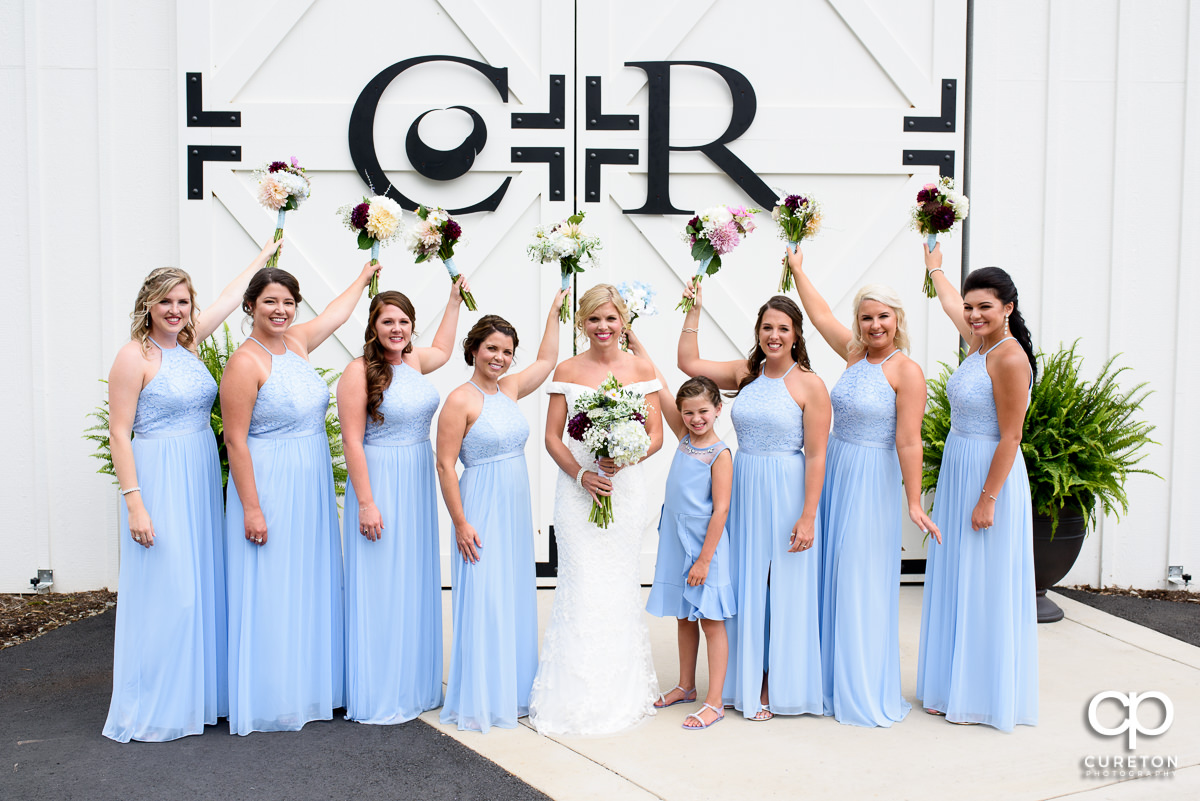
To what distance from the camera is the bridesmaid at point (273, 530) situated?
4.37 metres

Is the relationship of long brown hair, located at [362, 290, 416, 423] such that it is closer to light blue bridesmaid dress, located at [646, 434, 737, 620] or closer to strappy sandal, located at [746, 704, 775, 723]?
light blue bridesmaid dress, located at [646, 434, 737, 620]

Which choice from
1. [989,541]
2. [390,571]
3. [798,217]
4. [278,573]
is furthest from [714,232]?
[278,573]

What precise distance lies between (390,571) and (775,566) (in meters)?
1.83

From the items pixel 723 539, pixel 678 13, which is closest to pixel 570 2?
pixel 678 13

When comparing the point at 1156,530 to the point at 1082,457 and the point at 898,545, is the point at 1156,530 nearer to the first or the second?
the point at 1082,457

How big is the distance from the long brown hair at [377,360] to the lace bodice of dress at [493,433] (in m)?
0.41

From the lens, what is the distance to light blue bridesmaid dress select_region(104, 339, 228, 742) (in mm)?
4348

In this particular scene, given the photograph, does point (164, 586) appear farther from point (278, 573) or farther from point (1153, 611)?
point (1153, 611)

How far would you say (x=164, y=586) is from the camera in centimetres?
435

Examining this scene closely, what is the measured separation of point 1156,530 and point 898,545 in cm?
375

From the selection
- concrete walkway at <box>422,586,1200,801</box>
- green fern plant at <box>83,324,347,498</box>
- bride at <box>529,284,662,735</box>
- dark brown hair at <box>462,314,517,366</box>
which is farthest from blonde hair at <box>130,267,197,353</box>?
concrete walkway at <box>422,586,1200,801</box>

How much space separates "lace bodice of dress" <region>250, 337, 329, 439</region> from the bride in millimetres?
1125

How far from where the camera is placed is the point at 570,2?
677cm

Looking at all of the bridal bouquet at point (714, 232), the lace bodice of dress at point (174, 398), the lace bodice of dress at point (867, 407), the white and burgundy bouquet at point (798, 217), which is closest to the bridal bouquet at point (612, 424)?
the bridal bouquet at point (714, 232)
